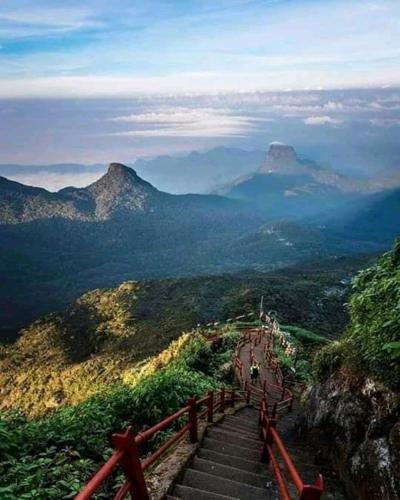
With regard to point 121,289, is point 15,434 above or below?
above

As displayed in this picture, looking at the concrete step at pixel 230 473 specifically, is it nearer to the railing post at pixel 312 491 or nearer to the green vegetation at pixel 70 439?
the green vegetation at pixel 70 439

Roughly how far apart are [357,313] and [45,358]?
2385 inches

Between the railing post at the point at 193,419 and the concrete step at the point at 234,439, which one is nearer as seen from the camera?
the railing post at the point at 193,419

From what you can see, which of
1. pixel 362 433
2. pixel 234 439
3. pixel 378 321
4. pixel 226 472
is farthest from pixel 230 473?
pixel 378 321

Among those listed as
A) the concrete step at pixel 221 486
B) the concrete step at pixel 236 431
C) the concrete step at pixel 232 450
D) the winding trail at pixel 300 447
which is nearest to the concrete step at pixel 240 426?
the concrete step at pixel 236 431

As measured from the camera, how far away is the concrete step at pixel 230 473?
7164 mm

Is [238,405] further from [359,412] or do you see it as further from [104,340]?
[104,340]

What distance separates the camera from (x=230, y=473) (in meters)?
7.22

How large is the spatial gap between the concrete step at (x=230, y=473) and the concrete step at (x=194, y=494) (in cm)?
98

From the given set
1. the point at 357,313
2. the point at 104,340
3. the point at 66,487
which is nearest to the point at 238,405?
the point at 357,313

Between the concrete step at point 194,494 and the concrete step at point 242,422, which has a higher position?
the concrete step at point 194,494

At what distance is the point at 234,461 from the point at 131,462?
398 centimetres

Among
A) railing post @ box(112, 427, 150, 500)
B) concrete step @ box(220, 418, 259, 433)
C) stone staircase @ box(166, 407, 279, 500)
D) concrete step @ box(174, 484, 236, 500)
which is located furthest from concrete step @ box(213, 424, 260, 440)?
railing post @ box(112, 427, 150, 500)

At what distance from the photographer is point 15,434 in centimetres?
786
